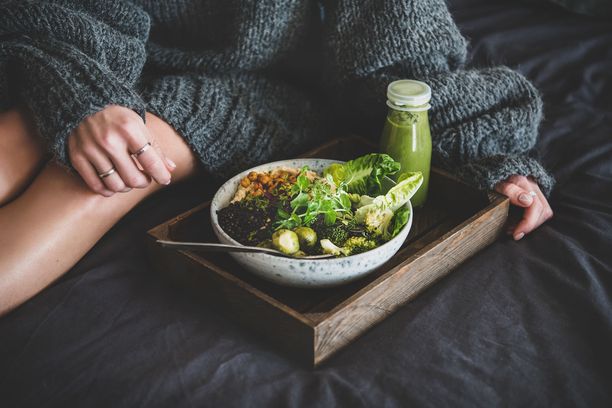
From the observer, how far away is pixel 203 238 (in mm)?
801

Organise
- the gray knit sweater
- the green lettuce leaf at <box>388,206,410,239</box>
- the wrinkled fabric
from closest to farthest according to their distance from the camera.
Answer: the wrinkled fabric, the green lettuce leaf at <box>388,206,410,239</box>, the gray knit sweater

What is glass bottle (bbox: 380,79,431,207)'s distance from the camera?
810mm

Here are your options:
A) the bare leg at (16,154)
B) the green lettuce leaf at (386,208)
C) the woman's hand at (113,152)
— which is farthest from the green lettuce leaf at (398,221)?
the bare leg at (16,154)

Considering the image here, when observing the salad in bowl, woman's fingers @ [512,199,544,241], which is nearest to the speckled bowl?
the salad in bowl

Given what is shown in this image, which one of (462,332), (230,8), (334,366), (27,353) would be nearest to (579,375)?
(462,332)

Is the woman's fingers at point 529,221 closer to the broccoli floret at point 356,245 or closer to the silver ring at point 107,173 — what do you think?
the broccoli floret at point 356,245

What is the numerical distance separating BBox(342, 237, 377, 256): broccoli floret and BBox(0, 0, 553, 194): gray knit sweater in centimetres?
26

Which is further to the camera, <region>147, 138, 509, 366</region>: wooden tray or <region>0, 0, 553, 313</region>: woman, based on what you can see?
<region>0, 0, 553, 313</region>: woman

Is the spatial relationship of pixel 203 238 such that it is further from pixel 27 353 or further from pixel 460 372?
pixel 460 372

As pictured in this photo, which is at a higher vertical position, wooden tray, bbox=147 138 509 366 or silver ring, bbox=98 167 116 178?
silver ring, bbox=98 167 116 178

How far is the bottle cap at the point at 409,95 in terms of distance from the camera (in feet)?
2.63

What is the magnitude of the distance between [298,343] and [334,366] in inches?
1.9

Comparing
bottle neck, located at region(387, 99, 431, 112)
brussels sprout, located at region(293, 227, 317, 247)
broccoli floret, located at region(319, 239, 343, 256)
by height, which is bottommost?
broccoli floret, located at region(319, 239, 343, 256)

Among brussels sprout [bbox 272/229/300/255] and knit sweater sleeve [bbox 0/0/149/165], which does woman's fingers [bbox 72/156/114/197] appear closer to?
knit sweater sleeve [bbox 0/0/149/165]
